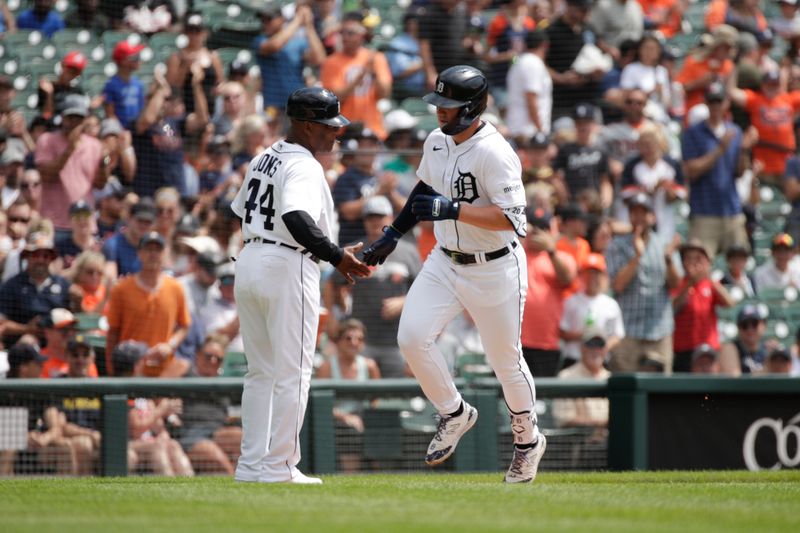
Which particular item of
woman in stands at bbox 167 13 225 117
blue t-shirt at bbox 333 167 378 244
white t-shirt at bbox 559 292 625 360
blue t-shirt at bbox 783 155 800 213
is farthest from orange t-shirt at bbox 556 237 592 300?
woman in stands at bbox 167 13 225 117


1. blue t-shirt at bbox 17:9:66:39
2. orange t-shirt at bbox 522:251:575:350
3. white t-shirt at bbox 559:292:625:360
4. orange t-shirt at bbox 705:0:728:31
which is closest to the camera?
orange t-shirt at bbox 522:251:575:350

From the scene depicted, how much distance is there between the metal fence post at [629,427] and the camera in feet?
32.0

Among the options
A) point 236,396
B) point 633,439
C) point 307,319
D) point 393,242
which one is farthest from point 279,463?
→ point 633,439

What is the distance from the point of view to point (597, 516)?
541 cm

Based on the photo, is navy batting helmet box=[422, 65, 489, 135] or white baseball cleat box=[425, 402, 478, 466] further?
white baseball cleat box=[425, 402, 478, 466]

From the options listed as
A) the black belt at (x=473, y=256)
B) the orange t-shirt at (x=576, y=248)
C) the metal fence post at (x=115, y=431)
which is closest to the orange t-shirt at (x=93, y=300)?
the metal fence post at (x=115, y=431)

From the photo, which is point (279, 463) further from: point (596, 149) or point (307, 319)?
point (596, 149)

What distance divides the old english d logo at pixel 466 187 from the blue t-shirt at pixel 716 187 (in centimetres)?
700

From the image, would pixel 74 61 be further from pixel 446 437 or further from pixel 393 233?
pixel 446 437

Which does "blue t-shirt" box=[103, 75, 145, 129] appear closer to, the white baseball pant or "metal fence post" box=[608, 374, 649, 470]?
"metal fence post" box=[608, 374, 649, 470]

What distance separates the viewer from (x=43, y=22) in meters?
14.3

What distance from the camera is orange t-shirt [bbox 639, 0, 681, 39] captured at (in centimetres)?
1609

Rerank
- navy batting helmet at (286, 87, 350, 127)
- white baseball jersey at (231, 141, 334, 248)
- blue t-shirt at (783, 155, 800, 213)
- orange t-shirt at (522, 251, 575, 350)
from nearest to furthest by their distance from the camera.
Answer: white baseball jersey at (231, 141, 334, 248), navy batting helmet at (286, 87, 350, 127), orange t-shirt at (522, 251, 575, 350), blue t-shirt at (783, 155, 800, 213)

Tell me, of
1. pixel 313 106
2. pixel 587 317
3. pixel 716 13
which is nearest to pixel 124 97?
pixel 587 317
